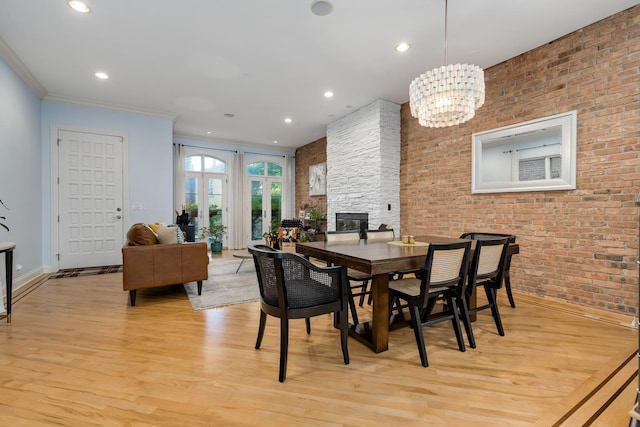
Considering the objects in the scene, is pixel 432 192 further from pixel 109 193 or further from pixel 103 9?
pixel 109 193

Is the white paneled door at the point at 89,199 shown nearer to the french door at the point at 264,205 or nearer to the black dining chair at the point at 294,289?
the french door at the point at 264,205

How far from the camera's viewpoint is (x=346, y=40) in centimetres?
311

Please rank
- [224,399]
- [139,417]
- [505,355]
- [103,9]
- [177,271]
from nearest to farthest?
[139,417], [224,399], [505,355], [103,9], [177,271]

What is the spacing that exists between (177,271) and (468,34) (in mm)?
4101

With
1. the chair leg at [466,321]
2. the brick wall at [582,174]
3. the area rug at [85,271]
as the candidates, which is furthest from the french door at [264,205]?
the chair leg at [466,321]

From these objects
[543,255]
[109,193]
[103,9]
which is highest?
[103,9]

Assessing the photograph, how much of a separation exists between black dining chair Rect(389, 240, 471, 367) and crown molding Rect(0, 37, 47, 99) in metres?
4.78

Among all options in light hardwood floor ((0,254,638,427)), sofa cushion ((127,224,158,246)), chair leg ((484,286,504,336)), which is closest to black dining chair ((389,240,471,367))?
light hardwood floor ((0,254,638,427))

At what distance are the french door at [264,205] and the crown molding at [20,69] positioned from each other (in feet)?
14.4

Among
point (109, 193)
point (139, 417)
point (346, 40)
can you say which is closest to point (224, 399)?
point (139, 417)

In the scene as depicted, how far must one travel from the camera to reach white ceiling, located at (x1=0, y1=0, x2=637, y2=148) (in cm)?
263

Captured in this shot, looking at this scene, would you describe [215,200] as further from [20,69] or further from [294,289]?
[294,289]

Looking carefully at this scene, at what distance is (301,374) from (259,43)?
10.7 ft

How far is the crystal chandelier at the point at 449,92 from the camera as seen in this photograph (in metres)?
2.32
